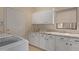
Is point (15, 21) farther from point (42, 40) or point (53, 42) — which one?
point (53, 42)

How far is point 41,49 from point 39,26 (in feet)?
1.04

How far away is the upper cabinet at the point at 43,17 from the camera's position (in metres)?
1.33

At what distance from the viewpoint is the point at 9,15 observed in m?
1.30

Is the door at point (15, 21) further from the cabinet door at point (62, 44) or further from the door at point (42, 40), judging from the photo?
the cabinet door at point (62, 44)

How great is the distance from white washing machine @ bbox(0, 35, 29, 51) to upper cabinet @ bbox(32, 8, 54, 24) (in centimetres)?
31

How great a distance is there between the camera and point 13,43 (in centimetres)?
129

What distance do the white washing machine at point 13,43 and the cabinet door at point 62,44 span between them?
0.40 meters

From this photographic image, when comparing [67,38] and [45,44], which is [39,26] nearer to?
[45,44]

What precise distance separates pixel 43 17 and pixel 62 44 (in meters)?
0.45

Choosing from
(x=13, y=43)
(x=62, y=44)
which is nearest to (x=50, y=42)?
(x=62, y=44)

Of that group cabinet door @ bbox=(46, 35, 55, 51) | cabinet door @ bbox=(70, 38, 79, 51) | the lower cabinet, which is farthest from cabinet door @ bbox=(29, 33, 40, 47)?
cabinet door @ bbox=(70, 38, 79, 51)

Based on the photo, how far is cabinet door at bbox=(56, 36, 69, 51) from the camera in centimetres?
128

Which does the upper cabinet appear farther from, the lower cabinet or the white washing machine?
the white washing machine
